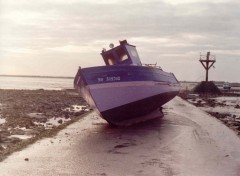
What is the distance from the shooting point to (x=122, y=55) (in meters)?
22.9

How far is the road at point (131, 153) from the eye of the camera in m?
10.4

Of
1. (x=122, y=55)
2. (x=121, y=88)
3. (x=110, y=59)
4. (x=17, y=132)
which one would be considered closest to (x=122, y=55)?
(x=122, y=55)

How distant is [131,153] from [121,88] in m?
6.31

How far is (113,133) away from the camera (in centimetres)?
1780

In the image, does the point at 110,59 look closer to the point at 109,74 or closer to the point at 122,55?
the point at 122,55

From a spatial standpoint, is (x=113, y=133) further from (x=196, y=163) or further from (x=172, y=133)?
(x=196, y=163)

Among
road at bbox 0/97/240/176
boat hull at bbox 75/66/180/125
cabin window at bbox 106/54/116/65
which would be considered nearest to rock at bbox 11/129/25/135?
road at bbox 0/97/240/176

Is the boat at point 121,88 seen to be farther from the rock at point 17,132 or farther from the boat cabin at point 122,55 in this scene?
the rock at point 17,132

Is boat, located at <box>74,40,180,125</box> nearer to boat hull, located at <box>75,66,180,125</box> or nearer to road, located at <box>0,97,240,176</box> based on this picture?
boat hull, located at <box>75,66,180,125</box>

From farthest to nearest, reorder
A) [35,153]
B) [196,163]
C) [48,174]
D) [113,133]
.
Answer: [113,133]
[35,153]
[196,163]
[48,174]

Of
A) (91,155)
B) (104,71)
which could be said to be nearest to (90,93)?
(104,71)

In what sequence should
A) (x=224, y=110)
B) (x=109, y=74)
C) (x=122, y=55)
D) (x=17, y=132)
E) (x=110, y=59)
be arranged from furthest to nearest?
(x=224, y=110) → (x=110, y=59) → (x=122, y=55) → (x=109, y=74) → (x=17, y=132)

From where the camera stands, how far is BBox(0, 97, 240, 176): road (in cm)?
1043

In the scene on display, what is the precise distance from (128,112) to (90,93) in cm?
250
